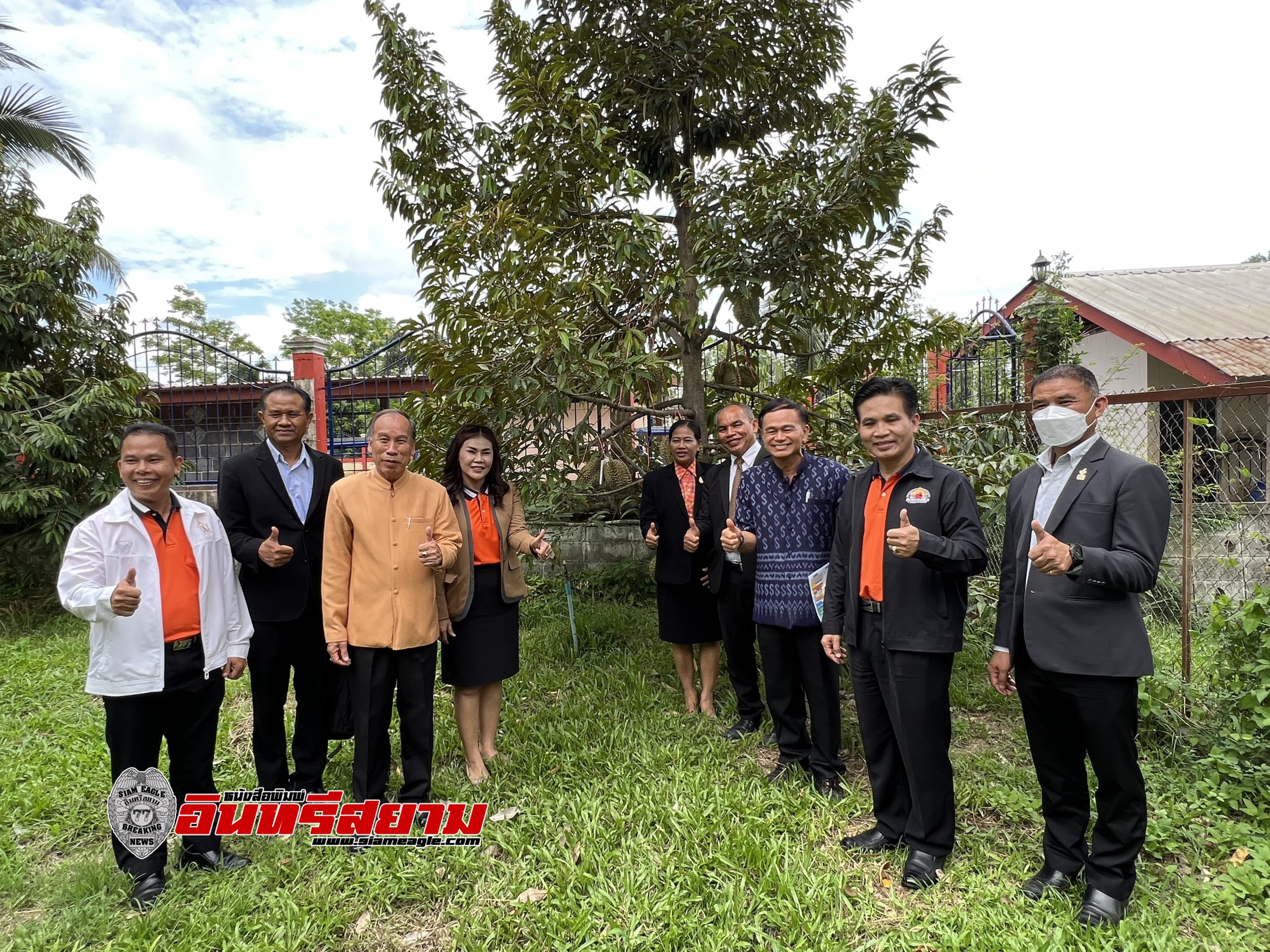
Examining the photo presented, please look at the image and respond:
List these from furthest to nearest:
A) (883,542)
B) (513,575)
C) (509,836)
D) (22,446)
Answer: (22,446), (513,575), (509,836), (883,542)

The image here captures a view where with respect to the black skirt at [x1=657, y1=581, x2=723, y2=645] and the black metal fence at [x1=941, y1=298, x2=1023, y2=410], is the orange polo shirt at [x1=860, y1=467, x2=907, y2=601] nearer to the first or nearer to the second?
the black skirt at [x1=657, y1=581, x2=723, y2=645]

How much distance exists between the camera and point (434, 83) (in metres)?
4.34

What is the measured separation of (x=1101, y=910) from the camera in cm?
223

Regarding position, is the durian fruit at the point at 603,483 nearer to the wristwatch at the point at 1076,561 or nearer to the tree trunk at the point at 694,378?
the tree trunk at the point at 694,378

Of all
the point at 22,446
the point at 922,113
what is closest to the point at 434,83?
the point at 922,113

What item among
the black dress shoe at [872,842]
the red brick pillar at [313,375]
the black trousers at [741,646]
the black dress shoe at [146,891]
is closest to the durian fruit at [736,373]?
the black trousers at [741,646]

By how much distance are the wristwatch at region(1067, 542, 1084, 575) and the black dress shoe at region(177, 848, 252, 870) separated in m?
3.24

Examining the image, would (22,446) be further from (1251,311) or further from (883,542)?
(1251,311)

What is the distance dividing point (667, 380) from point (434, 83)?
2395 mm

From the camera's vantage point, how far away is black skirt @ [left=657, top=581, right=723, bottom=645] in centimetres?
396

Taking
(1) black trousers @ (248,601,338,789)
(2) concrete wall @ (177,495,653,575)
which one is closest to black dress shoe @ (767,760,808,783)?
(1) black trousers @ (248,601,338,789)

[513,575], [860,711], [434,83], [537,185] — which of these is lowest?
[860,711]

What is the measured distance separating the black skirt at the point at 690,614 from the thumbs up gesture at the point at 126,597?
8.14ft

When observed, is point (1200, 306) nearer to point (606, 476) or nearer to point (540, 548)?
point (606, 476)
